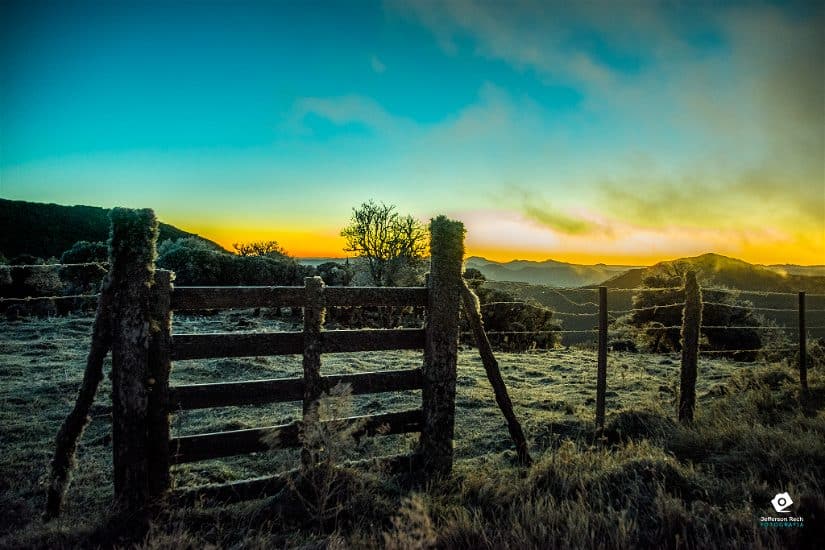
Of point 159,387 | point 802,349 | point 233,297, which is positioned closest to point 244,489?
point 159,387

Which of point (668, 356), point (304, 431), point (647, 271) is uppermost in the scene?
point (647, 271)

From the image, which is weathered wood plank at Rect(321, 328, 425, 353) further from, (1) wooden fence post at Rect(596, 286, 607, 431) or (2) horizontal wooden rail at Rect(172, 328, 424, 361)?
(1) wooden fence post at Rect(596, 286, 607, 431)

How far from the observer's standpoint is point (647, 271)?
29375 millimetres

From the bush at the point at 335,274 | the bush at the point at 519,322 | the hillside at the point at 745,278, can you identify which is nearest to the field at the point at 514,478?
the bush at the point at 519,322

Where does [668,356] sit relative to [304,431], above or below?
below

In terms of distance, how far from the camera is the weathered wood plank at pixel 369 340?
179 inches

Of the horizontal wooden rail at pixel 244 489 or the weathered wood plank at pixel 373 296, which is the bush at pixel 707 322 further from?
the horizontal wooden rail at pixel 244 489

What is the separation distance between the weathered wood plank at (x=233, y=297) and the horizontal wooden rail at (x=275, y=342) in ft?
0.91

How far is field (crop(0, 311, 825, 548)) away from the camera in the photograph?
124 inches

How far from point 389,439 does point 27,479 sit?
13.6 feet

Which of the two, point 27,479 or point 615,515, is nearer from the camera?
point 615,515

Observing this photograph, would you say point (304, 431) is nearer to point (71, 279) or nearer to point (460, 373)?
point (460, 373)

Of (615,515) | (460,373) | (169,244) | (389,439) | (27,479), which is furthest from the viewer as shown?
(169,244)

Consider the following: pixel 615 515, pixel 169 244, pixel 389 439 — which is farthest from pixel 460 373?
pixel 169 244
